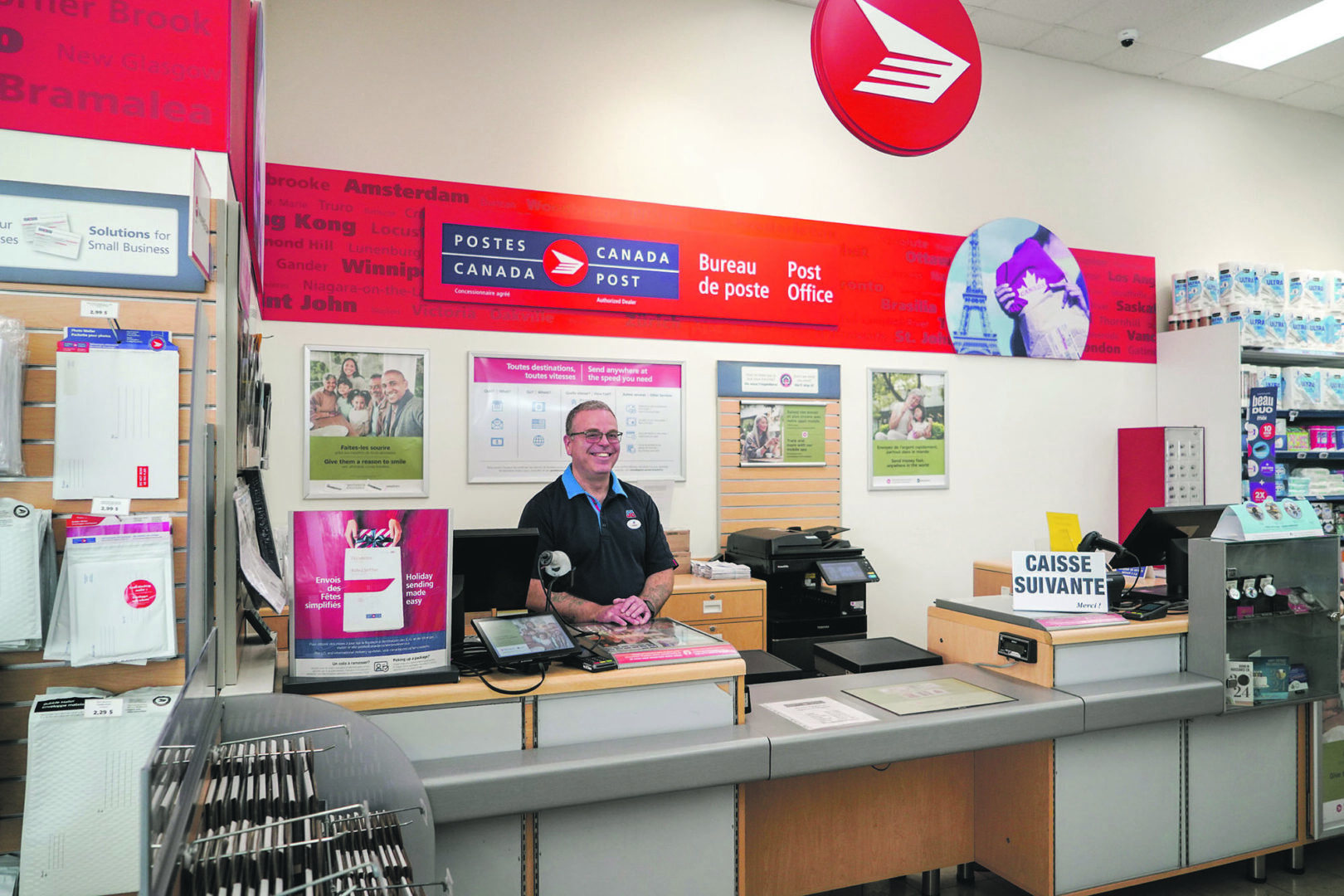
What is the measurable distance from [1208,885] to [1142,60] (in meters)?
5.07

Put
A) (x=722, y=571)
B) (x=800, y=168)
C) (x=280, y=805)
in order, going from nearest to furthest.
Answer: (x=280, y=805) → (x=722, y=571) → (x=800, y=168)

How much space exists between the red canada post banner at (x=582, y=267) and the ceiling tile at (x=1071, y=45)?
4.58 feet

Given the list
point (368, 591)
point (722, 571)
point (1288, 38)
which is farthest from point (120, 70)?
point (1288, 38)

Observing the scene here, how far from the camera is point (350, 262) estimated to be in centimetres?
393

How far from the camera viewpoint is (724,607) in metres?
4.02

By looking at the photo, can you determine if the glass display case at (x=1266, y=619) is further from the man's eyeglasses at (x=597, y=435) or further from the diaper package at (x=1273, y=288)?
the diaper package at (x=1273, y=288)

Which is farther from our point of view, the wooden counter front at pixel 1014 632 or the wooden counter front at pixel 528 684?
the wooden counter front at pixel 1014 632

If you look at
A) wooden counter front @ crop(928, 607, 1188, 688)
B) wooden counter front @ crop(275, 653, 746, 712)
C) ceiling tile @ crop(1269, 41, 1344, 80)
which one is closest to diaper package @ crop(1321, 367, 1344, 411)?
ceiling tile @ crop(1269, 41, 1344, 80)

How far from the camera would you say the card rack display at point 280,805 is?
108cm

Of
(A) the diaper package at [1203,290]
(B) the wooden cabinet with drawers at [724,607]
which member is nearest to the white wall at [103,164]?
(B) the wooden cabinet with drawers at [724,607]

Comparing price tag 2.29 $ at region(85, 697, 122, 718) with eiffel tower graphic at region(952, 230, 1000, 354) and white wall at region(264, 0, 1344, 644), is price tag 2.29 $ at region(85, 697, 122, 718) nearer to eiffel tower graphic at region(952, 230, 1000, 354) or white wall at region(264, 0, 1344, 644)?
white wall at region(264, 0, 1344, 644)

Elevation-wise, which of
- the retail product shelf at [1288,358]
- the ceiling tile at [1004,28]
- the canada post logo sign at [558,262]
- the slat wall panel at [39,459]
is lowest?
the slat wall panel at [39,459]

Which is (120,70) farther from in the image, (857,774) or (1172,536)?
(1172,536)

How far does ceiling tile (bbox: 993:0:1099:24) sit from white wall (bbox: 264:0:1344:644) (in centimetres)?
38
